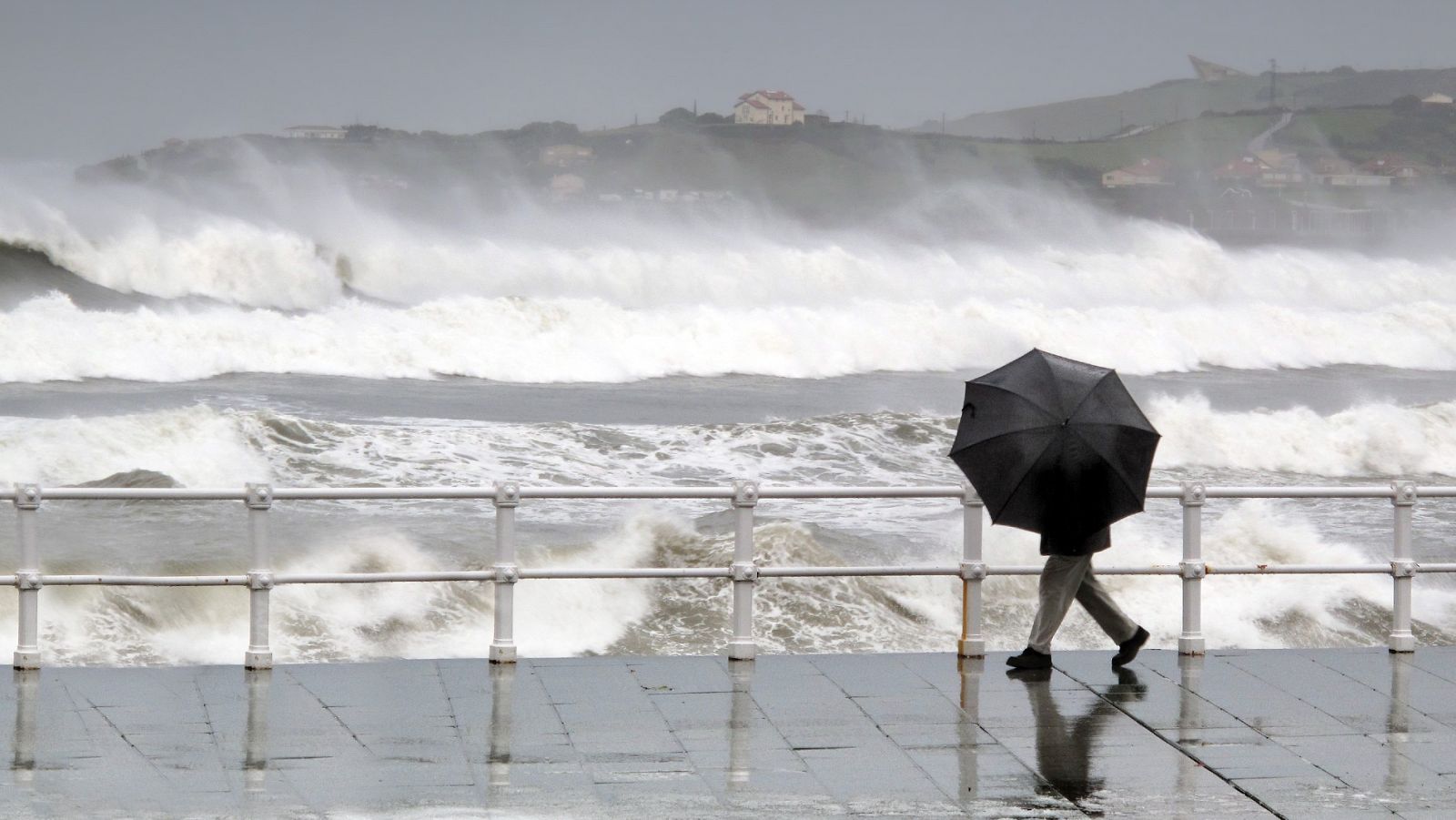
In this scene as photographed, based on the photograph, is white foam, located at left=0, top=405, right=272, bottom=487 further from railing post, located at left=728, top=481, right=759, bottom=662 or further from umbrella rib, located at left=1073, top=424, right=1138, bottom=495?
umbrella rib, located at left=1073, top=424, right=1138, bottom=495

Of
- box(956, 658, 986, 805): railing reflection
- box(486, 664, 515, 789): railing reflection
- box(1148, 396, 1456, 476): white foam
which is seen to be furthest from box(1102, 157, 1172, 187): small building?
box(486, 664, 515, 789): railing reflection

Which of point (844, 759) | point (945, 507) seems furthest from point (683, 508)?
point (844, 759)

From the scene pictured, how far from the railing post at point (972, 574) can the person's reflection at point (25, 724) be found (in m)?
4.38

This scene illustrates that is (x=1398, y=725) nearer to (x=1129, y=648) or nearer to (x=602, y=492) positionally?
(x=1129, y=648)

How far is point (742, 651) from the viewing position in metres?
8.79

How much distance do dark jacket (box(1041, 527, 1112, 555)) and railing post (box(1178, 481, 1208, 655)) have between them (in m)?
0.73

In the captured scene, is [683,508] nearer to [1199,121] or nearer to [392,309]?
[392,309]

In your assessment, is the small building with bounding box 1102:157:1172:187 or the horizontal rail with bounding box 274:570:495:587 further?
the small building with bounding box 1102:157:1172:187

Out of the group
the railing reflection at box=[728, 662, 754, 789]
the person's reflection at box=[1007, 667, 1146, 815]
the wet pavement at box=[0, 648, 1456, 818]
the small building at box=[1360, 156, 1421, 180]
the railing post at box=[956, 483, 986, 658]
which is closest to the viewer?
the wet pavement at box=[0, 648, 1456, 818]

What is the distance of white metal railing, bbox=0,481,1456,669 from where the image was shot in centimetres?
831

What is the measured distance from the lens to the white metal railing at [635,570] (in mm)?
8312

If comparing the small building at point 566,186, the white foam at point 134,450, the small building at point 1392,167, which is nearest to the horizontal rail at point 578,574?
the white foam at point 134,450

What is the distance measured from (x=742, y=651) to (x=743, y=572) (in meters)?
0.40

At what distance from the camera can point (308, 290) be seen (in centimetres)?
5675
